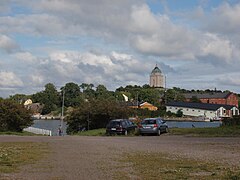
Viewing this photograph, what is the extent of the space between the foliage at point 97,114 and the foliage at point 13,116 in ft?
19.5

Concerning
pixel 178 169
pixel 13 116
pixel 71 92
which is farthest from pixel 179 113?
pixel 178 169

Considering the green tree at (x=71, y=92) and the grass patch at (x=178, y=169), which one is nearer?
the grass patch at (x=178, y=169)

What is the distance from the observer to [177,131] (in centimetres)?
3647

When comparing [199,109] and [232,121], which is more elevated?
[199,109]

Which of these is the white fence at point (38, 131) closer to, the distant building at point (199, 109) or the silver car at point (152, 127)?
the silver car at point (152, 127)

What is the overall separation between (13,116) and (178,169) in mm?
43755

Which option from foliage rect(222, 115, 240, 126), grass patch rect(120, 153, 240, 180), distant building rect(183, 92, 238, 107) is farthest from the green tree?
grass patch rect(120, 153, 240, 180)

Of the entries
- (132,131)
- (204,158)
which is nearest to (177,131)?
(132,131)

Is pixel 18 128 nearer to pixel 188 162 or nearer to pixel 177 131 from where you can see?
pixel 177 131

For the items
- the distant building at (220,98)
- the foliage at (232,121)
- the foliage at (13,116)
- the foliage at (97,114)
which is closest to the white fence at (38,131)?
the foliage at (13,116)

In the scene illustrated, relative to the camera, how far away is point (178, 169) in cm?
1179

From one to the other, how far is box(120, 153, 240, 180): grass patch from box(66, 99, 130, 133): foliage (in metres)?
37.7

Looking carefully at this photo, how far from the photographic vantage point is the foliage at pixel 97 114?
52.5 metres

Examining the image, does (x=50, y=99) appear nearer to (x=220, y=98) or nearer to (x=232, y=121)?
(x=220, y=98)
